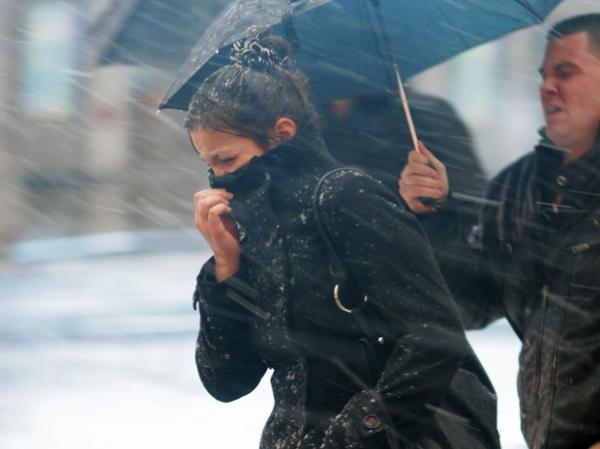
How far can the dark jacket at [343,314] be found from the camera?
192 centimetres

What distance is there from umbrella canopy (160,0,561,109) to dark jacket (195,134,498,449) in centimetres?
16

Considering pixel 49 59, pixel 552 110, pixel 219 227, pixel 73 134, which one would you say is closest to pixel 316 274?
pixel 219 227

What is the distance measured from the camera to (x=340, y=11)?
6.48ft

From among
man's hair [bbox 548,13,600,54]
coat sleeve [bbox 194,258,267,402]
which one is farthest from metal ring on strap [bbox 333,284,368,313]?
man's hair [bbox 548,13,600,54]

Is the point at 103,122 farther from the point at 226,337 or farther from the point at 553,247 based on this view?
the point at 553,247

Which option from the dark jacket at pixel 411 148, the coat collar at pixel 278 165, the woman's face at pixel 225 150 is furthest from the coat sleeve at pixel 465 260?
the woman's face at pixel 225 150

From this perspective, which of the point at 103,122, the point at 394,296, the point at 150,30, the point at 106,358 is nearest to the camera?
the point at 394,296

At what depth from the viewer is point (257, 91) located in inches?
76.8

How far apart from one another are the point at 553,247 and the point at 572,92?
0.93 ft

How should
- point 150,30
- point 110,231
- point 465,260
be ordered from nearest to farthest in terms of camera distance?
1. point 465,260
2. point 150,30
3. point 110,231

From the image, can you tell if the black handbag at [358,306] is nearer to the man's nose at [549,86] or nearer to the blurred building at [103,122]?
the blurred building at [103,122]

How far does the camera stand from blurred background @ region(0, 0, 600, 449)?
212cm

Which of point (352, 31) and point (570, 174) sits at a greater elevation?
Result: point (352, 31)

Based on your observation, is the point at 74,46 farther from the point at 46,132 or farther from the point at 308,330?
the point at 308,330
